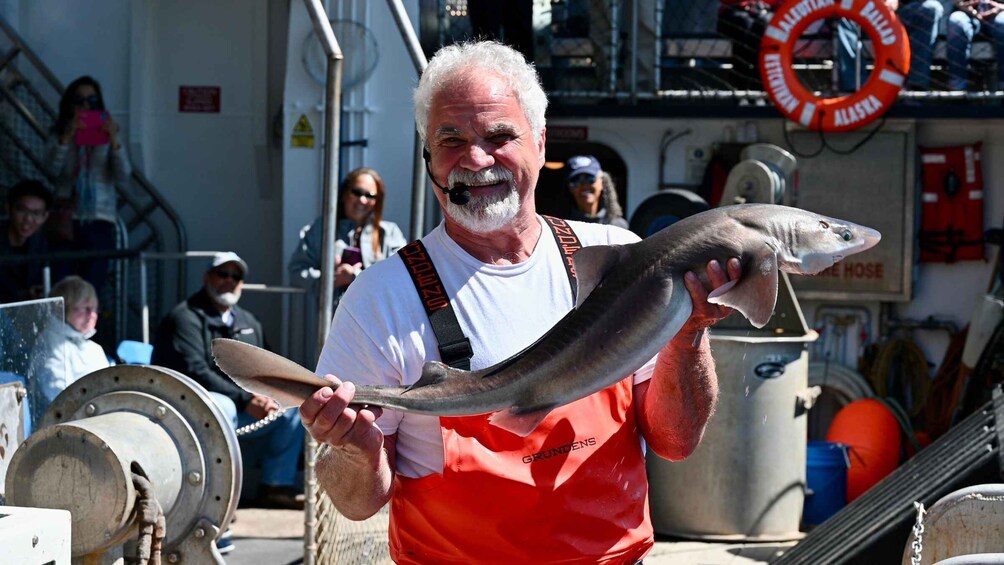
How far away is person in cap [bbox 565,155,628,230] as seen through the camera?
832 centimetres

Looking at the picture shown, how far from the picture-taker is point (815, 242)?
8.23 ft

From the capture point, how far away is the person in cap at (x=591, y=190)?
27.3 feet

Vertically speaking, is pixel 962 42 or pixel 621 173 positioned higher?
pixel 962 42

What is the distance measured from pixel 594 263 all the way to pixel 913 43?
865 centimetres

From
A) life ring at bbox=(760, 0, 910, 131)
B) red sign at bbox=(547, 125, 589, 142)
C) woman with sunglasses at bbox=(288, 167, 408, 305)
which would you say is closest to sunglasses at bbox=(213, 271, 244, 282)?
woman with sunglasses at bbox=(288, 167, 408, 305)

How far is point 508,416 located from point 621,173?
891cm

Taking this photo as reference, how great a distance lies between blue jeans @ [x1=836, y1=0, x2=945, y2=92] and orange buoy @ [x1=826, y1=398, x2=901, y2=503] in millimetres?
2558

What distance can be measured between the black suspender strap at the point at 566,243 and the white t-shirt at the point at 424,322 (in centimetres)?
2

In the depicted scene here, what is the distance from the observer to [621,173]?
11.3 m

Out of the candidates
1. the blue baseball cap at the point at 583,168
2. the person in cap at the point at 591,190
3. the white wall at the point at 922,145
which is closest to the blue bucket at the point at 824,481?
the person in cap at the point at 591,190

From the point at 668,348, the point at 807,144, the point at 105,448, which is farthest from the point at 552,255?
the point at 807,144

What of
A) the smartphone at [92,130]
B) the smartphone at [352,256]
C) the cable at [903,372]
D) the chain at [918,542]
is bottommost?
the cable at [903,372]

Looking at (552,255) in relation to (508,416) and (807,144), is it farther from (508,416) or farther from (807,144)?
(807,144)

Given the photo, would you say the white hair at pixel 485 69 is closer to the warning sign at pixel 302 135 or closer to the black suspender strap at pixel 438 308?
the black suspender strap at pixel 438 308
